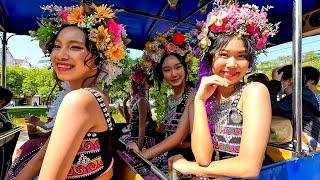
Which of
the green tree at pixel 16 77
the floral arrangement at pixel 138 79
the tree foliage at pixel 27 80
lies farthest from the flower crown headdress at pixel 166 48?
the green tree at pixel 16 77

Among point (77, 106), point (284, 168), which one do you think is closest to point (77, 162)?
point (77, 106)

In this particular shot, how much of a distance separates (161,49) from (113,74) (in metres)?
2.04

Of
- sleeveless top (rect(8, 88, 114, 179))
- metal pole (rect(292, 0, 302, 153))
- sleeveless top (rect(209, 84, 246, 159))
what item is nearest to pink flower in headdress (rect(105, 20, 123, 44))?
sleeveless top (rect(8, 88, 114, 179))

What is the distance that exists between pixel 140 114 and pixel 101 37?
2677mm

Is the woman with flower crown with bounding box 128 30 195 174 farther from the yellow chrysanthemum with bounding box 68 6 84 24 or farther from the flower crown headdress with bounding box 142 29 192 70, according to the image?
the yellow chrysanthemum with bounding box 68 6 84 24

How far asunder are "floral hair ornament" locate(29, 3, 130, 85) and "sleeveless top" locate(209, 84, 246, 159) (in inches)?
28.2

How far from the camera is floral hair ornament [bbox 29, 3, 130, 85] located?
1845 millimetres

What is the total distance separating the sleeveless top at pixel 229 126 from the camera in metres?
1.90

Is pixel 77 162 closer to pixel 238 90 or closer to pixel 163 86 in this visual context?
pixel 238 90

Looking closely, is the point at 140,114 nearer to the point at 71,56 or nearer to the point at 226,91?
the point at 226,91

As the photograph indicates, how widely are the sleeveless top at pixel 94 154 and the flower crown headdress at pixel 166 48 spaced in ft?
7.36

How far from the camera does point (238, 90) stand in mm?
2010

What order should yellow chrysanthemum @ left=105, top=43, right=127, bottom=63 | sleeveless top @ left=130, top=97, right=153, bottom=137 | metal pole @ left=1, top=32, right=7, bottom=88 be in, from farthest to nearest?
metal pole @ left=1, top=32, right=7, bottom=88 < sleeveless top @ left=130, top=97, right=153, bottom=137 < yellow chrysanthemum @ left=105, top=43, right=127, bottom=63

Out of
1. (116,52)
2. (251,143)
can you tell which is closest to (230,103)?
(251,143)
